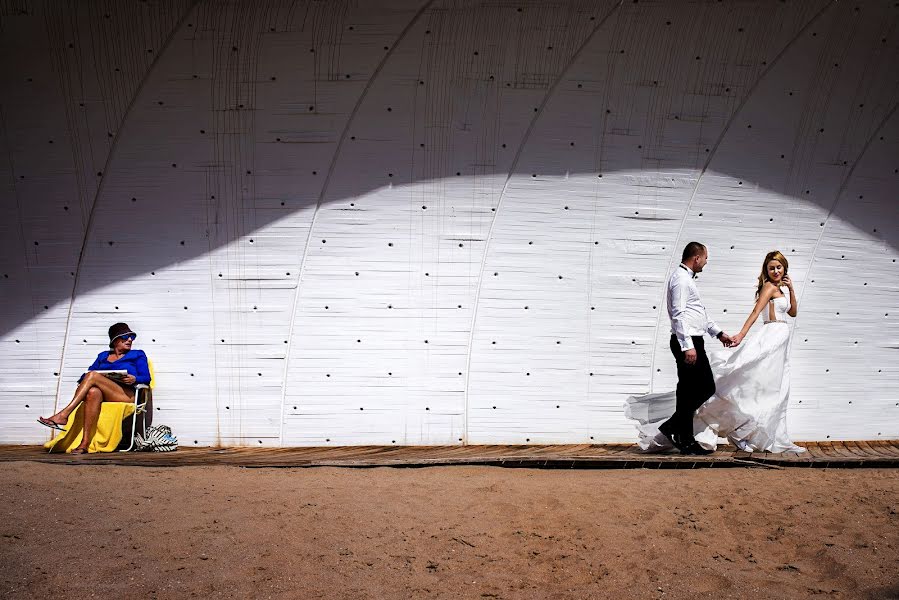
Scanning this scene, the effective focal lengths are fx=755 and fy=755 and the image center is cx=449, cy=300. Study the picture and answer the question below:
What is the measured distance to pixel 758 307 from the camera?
614 cm

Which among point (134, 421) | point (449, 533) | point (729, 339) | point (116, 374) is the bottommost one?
point (449, 533)

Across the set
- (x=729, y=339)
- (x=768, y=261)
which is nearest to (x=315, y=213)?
(x=729, y=339)

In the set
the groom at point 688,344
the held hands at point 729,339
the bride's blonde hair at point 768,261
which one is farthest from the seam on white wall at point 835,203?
the groom at point 688,344

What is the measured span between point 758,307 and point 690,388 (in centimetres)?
93

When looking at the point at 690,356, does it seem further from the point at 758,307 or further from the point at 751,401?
the point at 758,307

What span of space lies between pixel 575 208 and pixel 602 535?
11.1ft

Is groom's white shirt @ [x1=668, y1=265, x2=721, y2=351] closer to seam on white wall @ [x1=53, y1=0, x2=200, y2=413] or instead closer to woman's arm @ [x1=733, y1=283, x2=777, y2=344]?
woman's arm @ [x1=733, y1=283, x2=777, y2=344]

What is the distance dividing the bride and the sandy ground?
1.73ft

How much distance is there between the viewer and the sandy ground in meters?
3.91

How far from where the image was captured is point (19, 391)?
702cm

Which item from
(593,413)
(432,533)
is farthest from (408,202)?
(432,533)

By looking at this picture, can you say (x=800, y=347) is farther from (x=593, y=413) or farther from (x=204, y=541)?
(x=204, y=541)

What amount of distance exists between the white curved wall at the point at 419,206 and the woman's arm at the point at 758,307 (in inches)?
31.5

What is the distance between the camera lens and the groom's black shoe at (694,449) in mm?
5898
